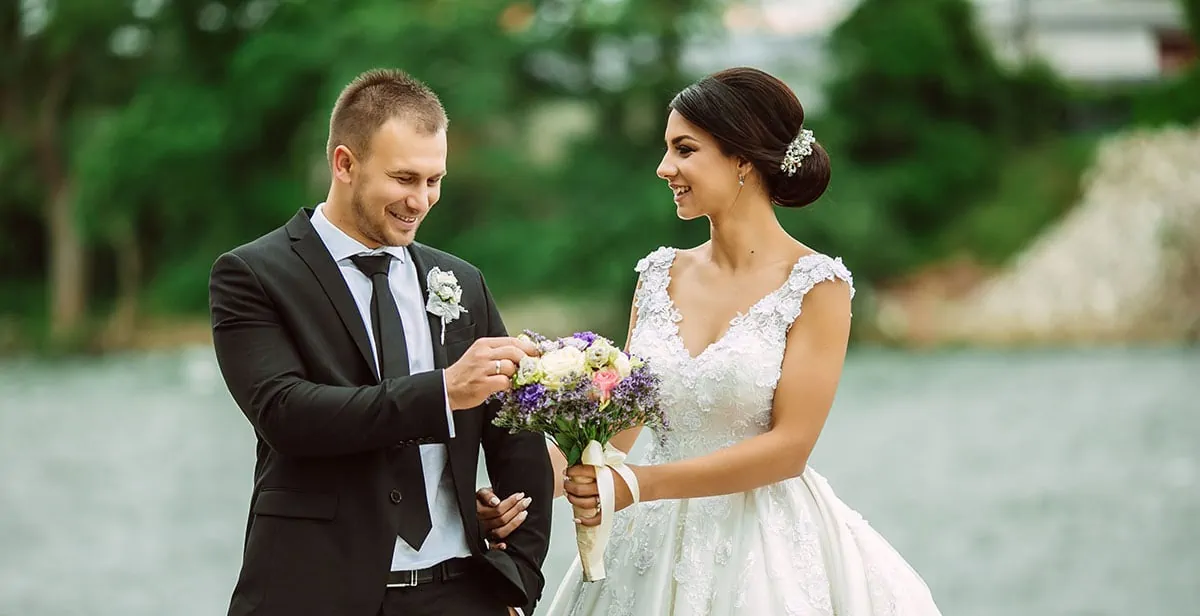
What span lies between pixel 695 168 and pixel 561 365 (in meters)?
0.83

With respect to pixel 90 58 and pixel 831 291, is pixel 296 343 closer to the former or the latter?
pixel 831 291

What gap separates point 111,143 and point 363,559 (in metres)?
26.4

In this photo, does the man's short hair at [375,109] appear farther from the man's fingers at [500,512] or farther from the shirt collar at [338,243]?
the man's fingers at [500,512]

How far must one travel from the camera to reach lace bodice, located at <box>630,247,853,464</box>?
3.68 meters

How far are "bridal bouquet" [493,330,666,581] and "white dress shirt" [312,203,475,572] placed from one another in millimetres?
190

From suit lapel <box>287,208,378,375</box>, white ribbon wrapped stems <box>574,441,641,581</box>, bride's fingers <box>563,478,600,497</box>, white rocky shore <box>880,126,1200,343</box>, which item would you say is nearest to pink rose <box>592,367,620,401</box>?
white ribbon wrapped stems <box>574,441,641,581</box>

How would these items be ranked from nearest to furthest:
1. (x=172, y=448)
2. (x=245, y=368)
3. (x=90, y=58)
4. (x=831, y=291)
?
(x=245, y=368) → (x=831, y=291) → (x=172, y=448) → (x=90, y=58)

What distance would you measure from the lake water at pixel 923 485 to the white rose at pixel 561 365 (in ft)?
22.0

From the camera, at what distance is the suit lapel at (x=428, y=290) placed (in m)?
3.19

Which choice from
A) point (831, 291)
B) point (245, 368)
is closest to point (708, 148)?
point (831, 291)

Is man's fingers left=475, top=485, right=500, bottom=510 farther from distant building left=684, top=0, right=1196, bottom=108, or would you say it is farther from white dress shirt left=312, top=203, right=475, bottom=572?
distant building left=684, top=0, right=1196, bottom=108

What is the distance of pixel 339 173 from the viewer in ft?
10.2

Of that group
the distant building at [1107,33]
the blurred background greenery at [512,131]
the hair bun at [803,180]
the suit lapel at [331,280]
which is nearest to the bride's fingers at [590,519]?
the suit lapel at [331,280]

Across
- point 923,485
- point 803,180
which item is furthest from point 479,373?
point 923,485
